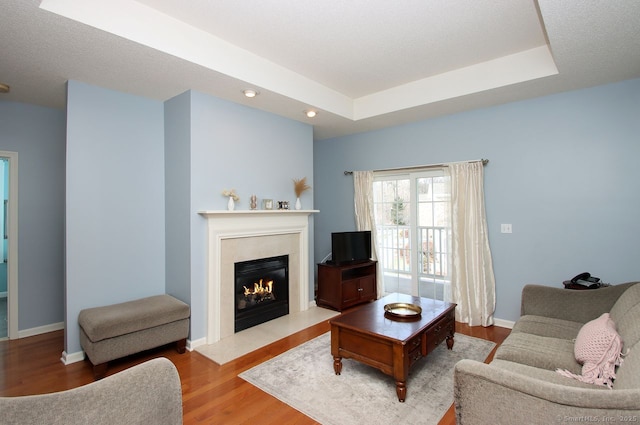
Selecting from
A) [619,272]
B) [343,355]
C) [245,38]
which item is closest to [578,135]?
[619,272]

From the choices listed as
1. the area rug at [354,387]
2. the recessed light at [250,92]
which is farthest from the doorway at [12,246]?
the area rug at [354,387]

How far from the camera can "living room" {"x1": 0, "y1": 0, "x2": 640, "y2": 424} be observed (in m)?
3.14

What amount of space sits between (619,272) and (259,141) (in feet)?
13.2

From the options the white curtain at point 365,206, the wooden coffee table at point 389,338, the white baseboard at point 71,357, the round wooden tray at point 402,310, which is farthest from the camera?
the white curtain at point 365,206

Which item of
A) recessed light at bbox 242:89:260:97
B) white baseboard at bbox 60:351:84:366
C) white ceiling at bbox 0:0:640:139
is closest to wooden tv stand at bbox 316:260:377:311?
white ceiling at bbox 0:0:640:139

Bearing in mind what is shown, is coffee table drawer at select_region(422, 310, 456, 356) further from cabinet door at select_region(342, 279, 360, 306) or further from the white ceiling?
the white ceiling

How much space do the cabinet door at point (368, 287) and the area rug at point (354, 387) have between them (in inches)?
63.0

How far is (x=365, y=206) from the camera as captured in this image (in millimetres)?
4996

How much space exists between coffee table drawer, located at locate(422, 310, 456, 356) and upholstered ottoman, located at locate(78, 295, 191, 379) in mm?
2237

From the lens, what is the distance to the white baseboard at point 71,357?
2.95 metres

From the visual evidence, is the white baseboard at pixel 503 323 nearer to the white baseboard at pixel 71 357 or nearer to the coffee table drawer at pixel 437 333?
the coffee table drawer at pixel 437 333

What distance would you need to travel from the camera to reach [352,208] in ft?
17.2

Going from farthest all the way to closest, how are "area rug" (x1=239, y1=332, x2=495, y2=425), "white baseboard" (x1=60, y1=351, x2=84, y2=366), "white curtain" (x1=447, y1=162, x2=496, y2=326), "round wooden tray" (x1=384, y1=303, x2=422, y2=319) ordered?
"white curtain" (x1=447, y1=162, x2=496, y2=326) → "white baseboard" (x1=60, y1=351, x2=84, y2=366) → "round wooden tray" (x1=384, y1=303, x2=422, y2=319) → "area rug" (x1=239, y1=332, x2=495, y2=425)

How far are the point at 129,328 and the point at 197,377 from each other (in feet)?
2.40
